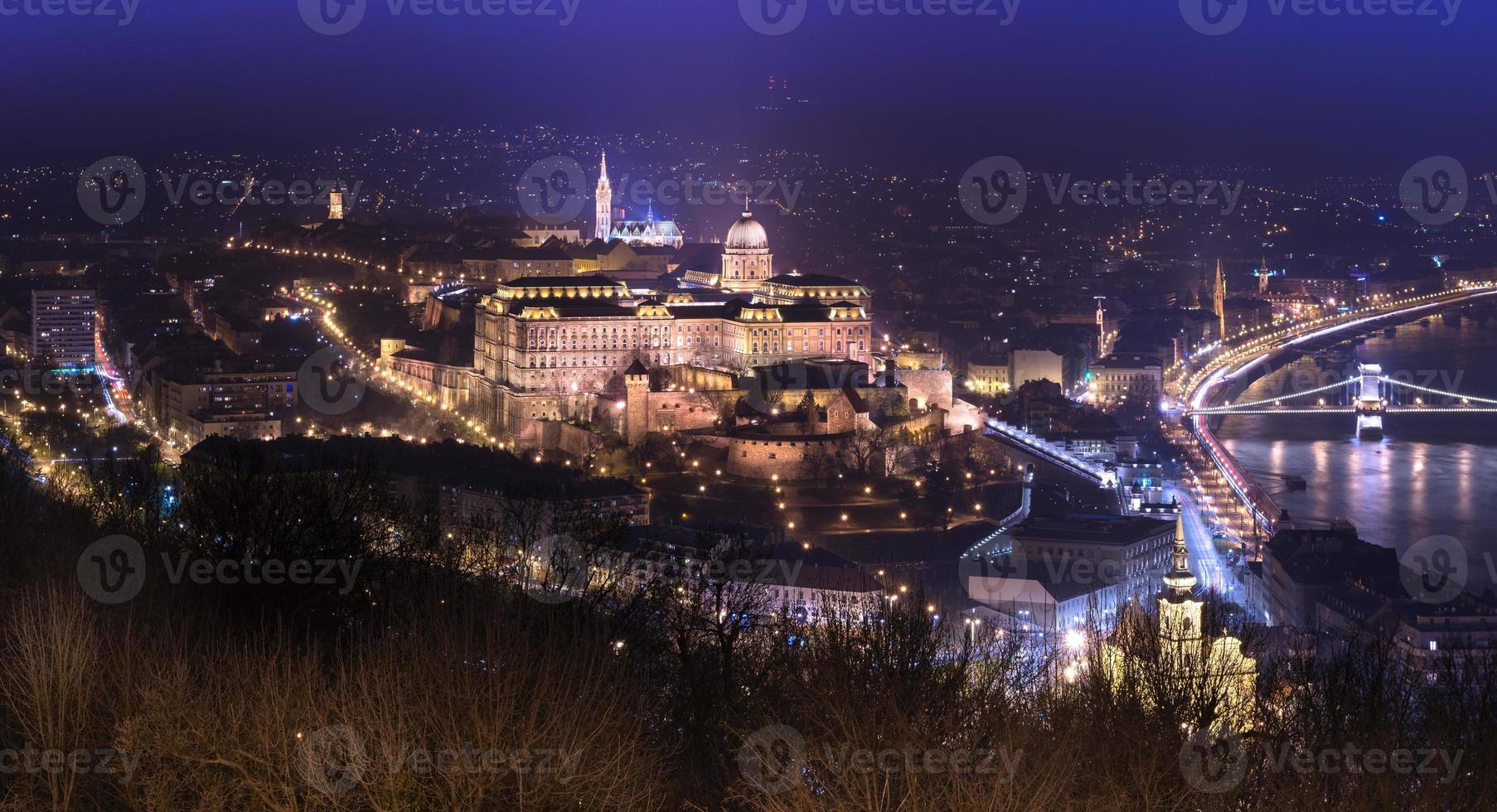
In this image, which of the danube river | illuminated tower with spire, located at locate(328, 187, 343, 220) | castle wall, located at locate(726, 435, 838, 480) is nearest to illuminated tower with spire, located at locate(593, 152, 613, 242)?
illuminated tower with spire, located at locate(328, 187, 343, 220)

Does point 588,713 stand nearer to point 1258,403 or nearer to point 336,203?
point 1258,403

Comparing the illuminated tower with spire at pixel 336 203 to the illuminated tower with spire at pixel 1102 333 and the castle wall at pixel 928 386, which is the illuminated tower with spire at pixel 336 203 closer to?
the illuminated tower with spire at pixel 1102 333

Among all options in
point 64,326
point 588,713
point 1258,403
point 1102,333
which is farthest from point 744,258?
point 588,713

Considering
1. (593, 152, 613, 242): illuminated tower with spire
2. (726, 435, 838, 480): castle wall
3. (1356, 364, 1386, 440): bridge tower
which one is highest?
(593, 152, 613, 242): illuminated tower with spire

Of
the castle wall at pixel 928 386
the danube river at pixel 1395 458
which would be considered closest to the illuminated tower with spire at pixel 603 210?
the danube river at pixel 1395 458

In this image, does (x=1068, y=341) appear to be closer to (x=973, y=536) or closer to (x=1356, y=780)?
(x=973, y=536)

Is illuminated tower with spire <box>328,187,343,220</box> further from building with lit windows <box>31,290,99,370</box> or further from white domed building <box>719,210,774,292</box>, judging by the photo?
white domed building <box>719,210,774,292</box>

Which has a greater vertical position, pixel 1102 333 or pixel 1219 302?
pixel 1219 302
